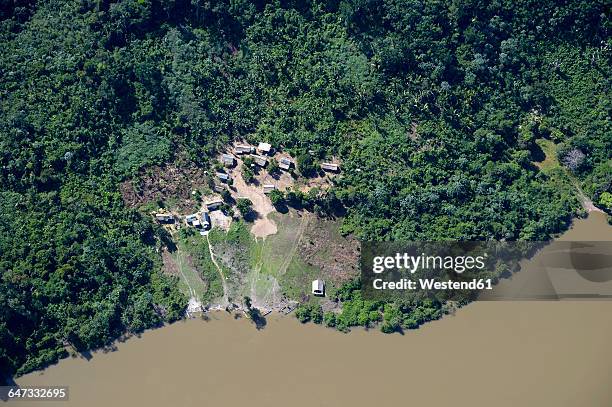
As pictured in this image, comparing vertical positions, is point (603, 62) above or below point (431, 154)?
above

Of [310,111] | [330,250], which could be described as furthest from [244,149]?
[330,250]

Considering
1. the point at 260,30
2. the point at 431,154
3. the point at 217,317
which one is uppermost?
the point at 260,30

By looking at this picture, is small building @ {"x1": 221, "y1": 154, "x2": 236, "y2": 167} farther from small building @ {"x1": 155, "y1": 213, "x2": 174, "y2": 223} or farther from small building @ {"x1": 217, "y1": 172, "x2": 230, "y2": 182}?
small building @ {"x1": 155, "y1": 213, "x2": 174, "y2": 223}

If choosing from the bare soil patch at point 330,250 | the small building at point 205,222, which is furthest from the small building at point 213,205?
the bare soil patch at point 330,250

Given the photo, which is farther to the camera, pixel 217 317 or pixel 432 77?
pixel 432 77

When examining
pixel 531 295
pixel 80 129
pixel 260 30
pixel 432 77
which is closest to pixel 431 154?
pixel 432 77

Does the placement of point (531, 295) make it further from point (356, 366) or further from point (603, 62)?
point (603, 62)

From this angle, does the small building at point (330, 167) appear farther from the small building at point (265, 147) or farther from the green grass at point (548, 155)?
the green grass at point (548, 155)
